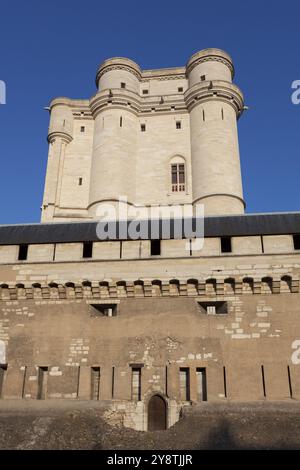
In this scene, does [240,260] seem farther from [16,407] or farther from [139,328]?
[16,407]

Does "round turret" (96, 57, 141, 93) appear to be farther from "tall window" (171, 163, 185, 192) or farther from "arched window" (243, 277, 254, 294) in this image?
"arched window" (243, 277, 254, 294)

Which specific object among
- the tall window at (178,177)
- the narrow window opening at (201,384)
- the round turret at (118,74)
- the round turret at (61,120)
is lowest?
the narrow window opening at (201,384)

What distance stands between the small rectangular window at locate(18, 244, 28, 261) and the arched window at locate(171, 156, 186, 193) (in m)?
11.5

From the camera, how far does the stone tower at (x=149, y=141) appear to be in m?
26.5

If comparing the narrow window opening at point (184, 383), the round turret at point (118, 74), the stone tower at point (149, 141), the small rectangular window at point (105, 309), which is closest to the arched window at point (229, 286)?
the narrow window opening at point (184, 383)

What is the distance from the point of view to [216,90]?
2791 centimetres

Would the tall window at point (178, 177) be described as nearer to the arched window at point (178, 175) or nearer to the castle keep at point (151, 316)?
the arched window at point (178, 175)

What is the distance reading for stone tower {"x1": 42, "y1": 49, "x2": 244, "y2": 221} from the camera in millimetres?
26500

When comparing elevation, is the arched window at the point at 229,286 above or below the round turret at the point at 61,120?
below

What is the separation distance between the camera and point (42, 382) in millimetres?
16203

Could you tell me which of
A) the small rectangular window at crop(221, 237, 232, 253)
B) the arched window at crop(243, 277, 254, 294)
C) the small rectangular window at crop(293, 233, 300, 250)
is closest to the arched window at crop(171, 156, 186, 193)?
the small rectangular window at crop(221, 237, 232, 253)

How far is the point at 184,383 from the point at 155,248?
489 centimetres

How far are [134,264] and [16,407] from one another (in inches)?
242

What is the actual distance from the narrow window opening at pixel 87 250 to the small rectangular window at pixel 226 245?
4.89m
